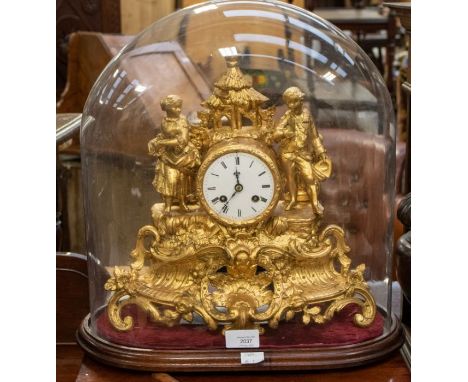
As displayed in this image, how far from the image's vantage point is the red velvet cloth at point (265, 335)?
212 centimetres

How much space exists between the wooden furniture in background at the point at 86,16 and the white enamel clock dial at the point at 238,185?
319cm

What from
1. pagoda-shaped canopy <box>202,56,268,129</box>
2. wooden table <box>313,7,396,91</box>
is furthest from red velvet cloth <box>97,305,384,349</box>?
wooden table <box>313,7,396,91</box>

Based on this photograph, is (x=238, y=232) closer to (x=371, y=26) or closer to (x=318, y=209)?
(x=318, y=209)

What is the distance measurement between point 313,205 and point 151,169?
0.35 meters

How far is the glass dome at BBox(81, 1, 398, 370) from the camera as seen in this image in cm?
212

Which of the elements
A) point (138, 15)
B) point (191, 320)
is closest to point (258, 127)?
point (191, 320)

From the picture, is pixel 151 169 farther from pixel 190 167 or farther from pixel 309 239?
pixel 309 239

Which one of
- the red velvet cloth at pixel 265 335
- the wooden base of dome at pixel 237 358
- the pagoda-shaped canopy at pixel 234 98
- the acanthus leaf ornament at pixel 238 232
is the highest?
the pagoda-shaped canopy at pixel 234 98

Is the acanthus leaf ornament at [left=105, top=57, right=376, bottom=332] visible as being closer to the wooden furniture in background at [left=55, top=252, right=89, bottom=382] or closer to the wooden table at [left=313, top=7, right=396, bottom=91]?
the wooden furniture in background at [left=55, top=252, right=89, bottom=382]

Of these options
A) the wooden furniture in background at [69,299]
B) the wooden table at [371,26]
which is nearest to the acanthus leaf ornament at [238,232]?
the wooden furniture in background at [69,299]

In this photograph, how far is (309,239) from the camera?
2.14 meters

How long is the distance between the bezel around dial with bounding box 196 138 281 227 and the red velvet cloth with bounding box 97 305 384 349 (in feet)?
0.73

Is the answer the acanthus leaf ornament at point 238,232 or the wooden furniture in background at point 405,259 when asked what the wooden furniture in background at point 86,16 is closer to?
the wooden furniture in background at point 405,259

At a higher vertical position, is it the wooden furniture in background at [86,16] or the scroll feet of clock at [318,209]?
the wooden furniture in background at [86,16]
